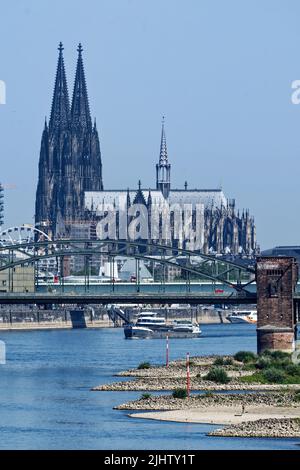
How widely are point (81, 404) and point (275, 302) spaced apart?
28911 millimetres

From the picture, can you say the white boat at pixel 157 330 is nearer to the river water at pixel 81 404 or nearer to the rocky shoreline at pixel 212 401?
the river water at pixel 81 404

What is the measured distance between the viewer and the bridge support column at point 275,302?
9244cm

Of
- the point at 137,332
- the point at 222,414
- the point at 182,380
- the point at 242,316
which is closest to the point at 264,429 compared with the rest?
the point at 222,414

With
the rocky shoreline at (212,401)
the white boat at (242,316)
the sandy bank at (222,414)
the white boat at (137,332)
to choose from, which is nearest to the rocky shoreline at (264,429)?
the sandy bank at (222,414)

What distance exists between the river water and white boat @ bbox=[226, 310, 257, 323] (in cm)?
6369

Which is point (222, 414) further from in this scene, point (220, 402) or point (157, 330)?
point (157, 330)

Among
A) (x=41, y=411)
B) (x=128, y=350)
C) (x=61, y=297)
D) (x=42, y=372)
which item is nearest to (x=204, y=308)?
(x=128, y=350)

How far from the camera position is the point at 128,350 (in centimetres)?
11031

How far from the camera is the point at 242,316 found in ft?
614

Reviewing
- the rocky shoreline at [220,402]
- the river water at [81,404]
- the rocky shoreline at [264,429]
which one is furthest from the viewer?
the rocky shoreline at [220,402]

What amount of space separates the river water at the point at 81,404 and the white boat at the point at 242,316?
6369 cm

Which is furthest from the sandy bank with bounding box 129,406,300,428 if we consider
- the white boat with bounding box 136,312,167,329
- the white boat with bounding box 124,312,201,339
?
the white boat with bounding box 136,312,167,329
